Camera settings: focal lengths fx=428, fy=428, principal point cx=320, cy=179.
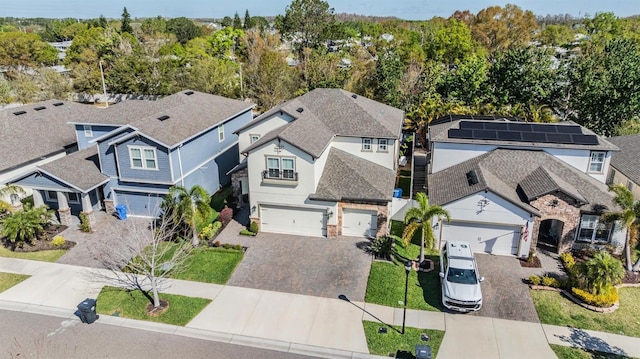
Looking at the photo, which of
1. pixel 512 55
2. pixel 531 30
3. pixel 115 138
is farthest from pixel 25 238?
pixel 531 30

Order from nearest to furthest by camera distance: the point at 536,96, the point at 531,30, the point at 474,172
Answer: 1. the point at 474,172
2. the point at 536,96
3. the point at 531,30

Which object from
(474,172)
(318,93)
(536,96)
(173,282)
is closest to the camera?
(173,282)

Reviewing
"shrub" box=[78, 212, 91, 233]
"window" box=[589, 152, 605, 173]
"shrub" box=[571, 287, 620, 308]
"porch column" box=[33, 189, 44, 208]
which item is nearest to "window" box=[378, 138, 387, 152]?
"window" box=[589, 152, 605, 173]

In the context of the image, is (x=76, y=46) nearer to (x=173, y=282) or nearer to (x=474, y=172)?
(x=173, y=282)

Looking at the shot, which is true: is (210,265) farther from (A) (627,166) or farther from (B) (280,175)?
(A) (627,166)

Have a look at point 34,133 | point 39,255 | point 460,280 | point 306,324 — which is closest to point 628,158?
point 460,280

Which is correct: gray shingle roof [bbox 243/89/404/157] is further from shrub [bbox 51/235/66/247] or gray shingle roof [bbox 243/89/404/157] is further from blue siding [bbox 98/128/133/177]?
shrub [bbox 51/235/66/247]
